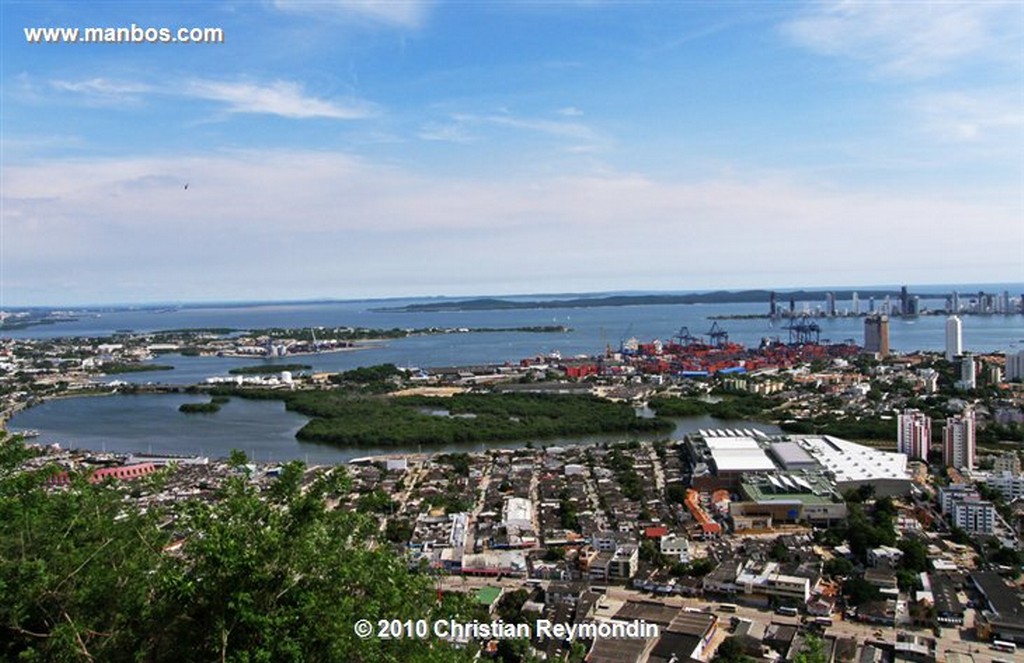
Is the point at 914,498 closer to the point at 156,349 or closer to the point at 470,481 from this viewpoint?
the point at 470,481

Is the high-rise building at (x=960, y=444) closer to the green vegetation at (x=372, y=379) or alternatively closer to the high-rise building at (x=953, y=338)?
the green vegetation at (x=372, y=379)

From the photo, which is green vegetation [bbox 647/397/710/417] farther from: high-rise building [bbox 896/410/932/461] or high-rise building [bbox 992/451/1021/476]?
high-rise building [bbox 992/451/1021/476]

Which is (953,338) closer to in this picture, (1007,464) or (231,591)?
(1007,464)

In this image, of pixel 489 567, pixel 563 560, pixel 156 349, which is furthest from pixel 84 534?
pixel 156 349

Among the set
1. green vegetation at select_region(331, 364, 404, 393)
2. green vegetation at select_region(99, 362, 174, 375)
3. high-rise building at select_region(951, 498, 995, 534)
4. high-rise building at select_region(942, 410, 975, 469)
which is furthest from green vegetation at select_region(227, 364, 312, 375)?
high-rise building at select_region(951, 498, 995, 534)

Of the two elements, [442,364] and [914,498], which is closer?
[914,498]
